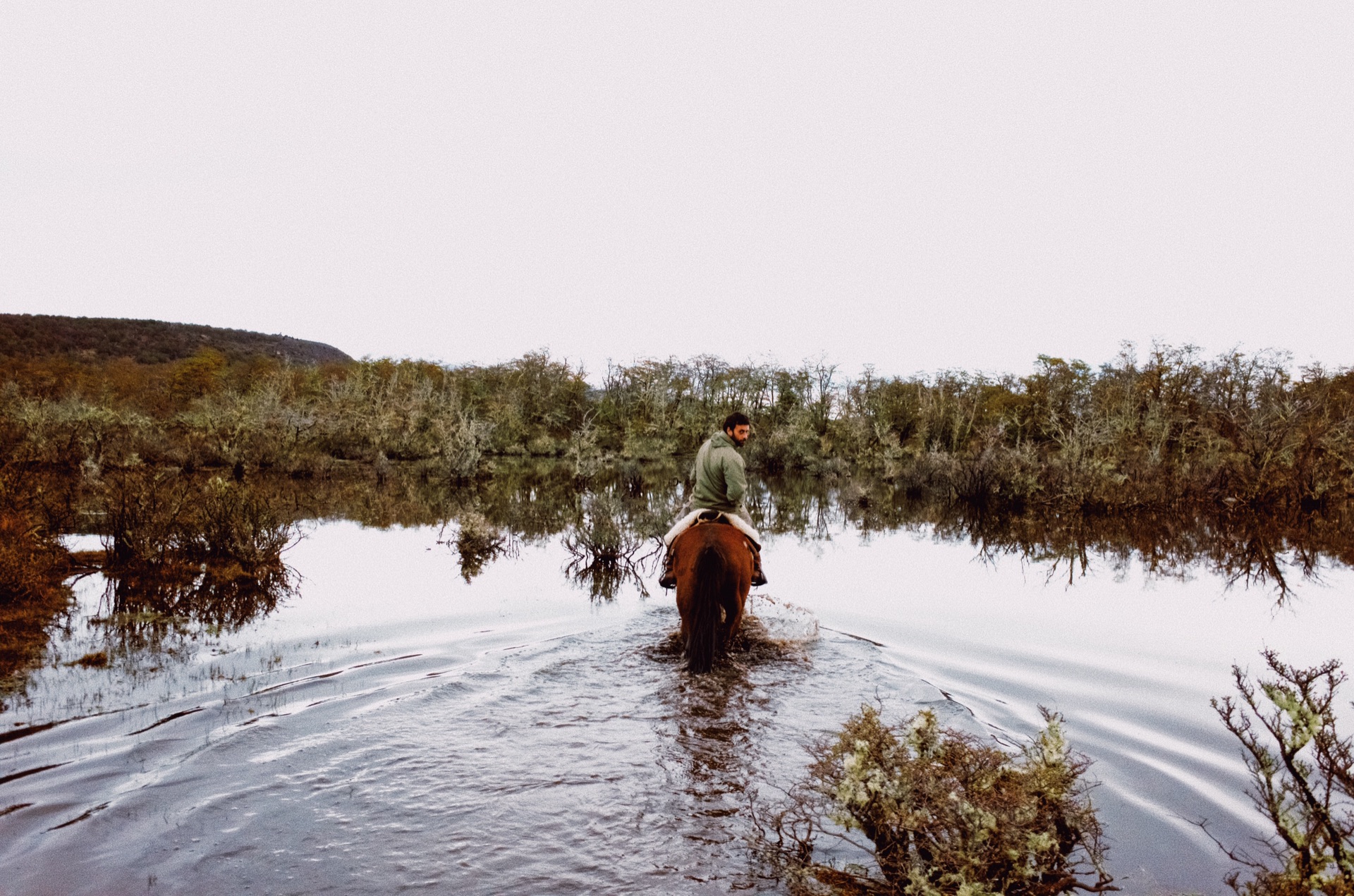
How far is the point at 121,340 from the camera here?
254ft

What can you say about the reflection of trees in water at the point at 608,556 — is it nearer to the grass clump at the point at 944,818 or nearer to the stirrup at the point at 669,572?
the stirrup at the point at 669,572

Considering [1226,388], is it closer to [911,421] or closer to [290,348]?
[911,421]

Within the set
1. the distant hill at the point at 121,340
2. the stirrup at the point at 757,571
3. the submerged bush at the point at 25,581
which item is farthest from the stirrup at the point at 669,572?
the distant hill at the point at 121,340

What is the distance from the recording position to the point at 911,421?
3500cm

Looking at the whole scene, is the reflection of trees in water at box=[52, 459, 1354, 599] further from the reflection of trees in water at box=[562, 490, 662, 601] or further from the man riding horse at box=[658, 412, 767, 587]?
the man riding horse at box=[658, 412, 767, 587]

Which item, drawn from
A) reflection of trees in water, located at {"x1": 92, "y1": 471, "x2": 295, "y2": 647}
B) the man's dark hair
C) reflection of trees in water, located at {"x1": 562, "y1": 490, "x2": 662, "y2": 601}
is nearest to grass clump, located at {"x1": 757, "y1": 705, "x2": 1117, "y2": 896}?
the man's dark hair

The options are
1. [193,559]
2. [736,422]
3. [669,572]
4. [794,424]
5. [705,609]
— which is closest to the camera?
[705,609]

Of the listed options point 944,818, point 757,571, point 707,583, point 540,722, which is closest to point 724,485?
point 757,571

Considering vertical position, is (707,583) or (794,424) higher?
(794,424)

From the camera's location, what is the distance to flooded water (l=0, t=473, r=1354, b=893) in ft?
13.1

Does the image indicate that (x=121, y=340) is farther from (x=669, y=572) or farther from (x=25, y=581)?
(x=669, y=572)

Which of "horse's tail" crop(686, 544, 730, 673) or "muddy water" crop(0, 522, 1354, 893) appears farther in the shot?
"horse's tail" crop(686, 544, 730, 673)

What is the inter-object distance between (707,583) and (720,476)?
1.24 meters

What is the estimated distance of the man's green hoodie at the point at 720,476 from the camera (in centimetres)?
Result: 770
